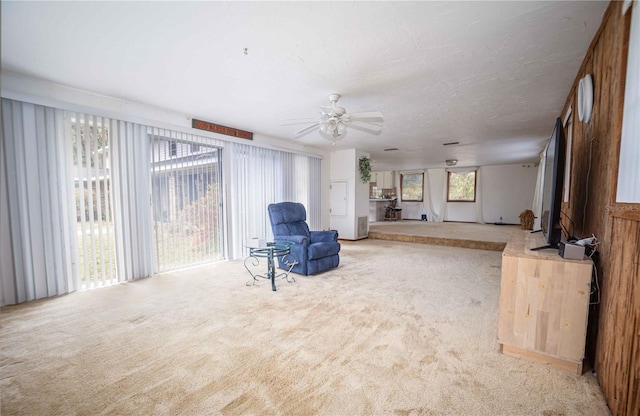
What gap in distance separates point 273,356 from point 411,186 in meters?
10.9

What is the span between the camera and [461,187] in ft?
34.5

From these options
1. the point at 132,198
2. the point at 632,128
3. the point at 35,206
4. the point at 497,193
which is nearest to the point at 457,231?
the point at 497,193

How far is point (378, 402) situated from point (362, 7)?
2.45 m

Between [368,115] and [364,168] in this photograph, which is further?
[364,168]

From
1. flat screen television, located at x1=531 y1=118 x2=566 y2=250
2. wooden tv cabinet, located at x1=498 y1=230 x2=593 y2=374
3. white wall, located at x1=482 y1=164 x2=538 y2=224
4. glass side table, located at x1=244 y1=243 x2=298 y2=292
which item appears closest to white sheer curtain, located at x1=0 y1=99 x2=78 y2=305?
A: glass side table, located at x1=244 y1=243 x2=298 y2=292

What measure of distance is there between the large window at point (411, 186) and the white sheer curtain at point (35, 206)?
11016mm

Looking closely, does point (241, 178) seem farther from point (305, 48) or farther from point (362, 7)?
point (362, 7)

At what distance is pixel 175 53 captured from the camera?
90.3 inches

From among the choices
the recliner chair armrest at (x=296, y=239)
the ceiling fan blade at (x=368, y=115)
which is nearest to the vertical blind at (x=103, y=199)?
the recliner chair armrest at (x=296, y=239)

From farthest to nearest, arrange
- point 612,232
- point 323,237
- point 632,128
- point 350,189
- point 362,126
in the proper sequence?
point 350,189, point 323,237, point 362,126, point 612,232, point 632,128

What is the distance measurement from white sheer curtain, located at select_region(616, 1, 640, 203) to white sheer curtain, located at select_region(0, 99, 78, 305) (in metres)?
4.86

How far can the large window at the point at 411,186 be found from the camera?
448 inches

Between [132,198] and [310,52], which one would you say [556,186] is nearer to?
[310,52]

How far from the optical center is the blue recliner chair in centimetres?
377
